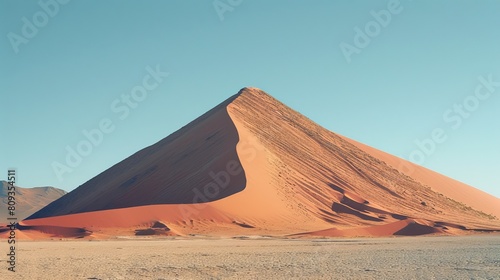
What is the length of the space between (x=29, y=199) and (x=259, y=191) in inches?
5893

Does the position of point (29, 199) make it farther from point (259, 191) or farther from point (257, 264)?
point (257, 264)

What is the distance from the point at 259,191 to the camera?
44.5m

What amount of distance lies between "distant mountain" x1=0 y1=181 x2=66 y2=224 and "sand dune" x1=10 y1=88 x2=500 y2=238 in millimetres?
88635

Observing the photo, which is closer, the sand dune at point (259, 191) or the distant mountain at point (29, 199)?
the sand dune at point (259, 191)

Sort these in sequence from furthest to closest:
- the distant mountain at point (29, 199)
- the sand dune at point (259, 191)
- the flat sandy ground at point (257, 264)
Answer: the distant mountain at point (29, 199) → the sand dune at point (259, 191) → the flat sandy ground at point (257, 264)

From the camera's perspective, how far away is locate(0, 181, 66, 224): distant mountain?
15441 centimetres

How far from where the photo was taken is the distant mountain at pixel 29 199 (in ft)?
507

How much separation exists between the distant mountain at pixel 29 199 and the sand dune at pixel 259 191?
88635mm

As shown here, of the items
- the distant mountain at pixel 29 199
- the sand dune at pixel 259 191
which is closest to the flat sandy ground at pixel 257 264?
the sand dune at pixel 259 191

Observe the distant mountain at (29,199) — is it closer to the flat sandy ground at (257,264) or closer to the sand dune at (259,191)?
the sand dune at (259,191)

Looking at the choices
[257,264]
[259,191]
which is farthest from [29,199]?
[257,264]

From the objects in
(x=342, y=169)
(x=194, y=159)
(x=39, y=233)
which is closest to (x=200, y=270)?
(x=39, y=233)

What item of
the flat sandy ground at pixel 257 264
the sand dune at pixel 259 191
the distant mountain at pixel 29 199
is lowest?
the flat sandy ground at pixel 257 264

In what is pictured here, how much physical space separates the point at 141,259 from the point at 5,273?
4.87 m
